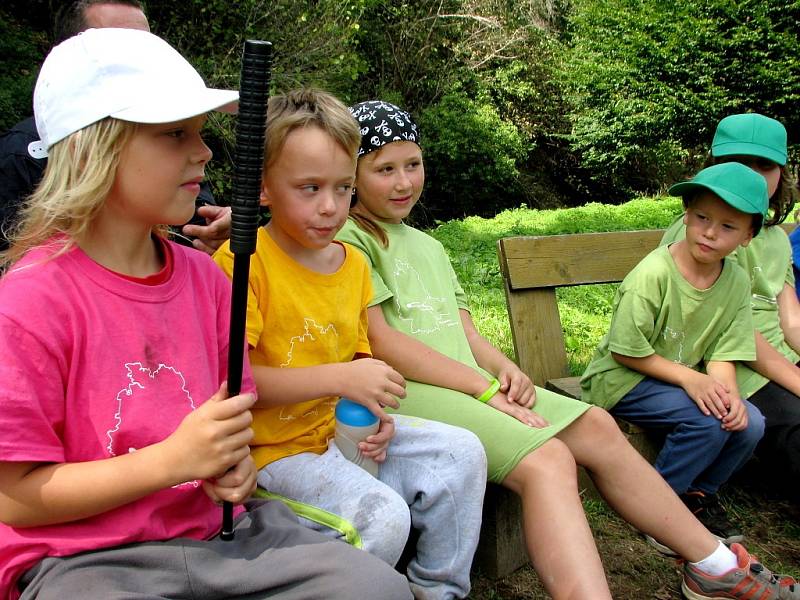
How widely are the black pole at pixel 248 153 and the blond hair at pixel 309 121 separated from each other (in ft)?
2.73

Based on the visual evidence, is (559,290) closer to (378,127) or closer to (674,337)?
(674,337)

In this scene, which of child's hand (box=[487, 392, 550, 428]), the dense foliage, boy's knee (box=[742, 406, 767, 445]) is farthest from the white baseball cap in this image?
the dense foliage

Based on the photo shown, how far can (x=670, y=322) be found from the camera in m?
3.06

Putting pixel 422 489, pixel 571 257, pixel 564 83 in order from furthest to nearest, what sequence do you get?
pixel 564 83, pixel 571 257, pixel 422 489

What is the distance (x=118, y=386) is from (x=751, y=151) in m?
2.88

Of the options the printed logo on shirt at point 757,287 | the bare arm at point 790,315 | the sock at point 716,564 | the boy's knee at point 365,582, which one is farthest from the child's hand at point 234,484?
the bare arm at point 790,315

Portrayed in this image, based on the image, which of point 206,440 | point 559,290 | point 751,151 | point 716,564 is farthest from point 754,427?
point 559,290

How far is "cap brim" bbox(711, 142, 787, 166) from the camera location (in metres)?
3.39

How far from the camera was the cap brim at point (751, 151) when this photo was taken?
339cm

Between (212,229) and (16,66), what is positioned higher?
(16,66)

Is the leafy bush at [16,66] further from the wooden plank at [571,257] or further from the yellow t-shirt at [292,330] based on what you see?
the yellow t-shirt at [292,330]

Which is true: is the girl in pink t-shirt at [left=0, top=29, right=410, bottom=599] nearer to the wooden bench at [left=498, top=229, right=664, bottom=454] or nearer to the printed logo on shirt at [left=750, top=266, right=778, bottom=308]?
the wooden bench at [left=498, top=229, right=664, bottom=454]

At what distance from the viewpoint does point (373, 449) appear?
2076 mm

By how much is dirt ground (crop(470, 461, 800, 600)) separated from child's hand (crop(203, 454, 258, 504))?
50.9 inches
